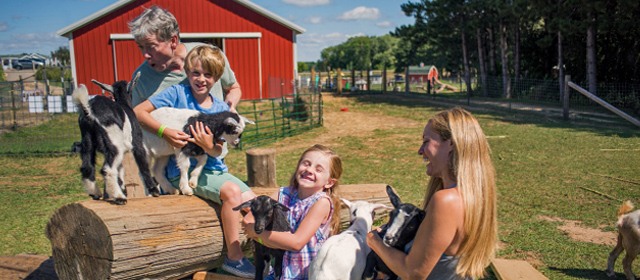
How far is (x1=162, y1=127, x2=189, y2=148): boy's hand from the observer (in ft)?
10.1

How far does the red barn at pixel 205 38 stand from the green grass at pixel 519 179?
6.79 m

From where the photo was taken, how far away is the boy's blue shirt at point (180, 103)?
3.31m

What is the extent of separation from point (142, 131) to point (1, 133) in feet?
35.1

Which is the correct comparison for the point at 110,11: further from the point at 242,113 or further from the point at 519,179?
the point at 519,179

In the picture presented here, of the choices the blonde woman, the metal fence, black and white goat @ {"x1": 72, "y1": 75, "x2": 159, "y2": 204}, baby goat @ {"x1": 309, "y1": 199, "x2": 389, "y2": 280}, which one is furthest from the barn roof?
the blonde woman

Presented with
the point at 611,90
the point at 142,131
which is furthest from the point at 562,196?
the point at 611,90

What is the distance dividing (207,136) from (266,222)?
2.63 feet

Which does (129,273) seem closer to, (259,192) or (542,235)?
(259,192)

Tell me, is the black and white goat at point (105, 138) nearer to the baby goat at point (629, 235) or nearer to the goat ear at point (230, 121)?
the goat ear at point (230, 121)

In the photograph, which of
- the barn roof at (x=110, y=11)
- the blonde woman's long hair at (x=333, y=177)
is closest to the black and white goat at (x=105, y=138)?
the blonde woman's long hair at (x=333, y=177)

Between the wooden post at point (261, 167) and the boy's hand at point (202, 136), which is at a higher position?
the boy's hand at point (202, 136)

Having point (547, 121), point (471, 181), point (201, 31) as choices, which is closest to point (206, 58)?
point (471, 181)

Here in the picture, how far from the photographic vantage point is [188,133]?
317 centimetres

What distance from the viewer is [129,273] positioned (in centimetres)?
306
